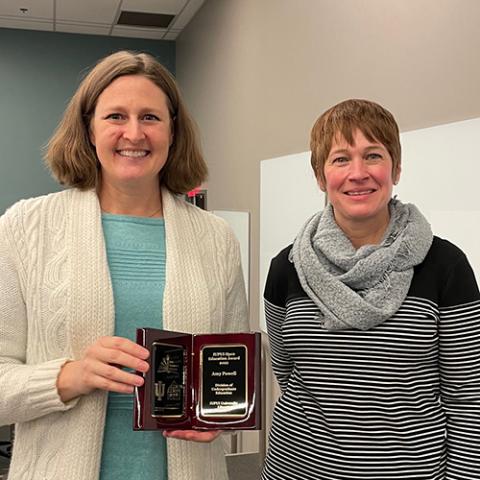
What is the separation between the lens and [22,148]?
576cm

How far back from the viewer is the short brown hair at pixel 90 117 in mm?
1337

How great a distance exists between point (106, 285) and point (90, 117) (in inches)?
13.7

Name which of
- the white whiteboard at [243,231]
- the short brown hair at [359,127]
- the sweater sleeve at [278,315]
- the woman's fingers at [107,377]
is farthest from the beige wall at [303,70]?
the woman's fingers at [107,377]

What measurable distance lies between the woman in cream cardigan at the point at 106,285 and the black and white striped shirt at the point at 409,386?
22cm

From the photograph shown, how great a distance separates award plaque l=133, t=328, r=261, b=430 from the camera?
4.04 ft

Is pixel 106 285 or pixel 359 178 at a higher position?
pixel 359 178

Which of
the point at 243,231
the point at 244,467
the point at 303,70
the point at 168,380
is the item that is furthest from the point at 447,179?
the point at 243,231

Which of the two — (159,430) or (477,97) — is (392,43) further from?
(159,430)

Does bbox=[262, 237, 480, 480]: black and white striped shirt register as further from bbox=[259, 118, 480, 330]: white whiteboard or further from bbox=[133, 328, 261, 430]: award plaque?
bbox=[259, 118, 480, 330]: white whiteboard

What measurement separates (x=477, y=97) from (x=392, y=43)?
1.73ft

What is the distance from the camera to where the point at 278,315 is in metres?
1.42

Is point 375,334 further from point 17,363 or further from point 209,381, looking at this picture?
point 17,363

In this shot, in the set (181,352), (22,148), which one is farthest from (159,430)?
(22,148)

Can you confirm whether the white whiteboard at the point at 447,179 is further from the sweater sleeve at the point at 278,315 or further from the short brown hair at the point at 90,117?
the short brown hair at the point at 90,117
